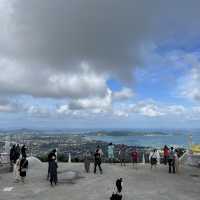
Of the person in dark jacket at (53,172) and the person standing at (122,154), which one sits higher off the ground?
the person standing at (122,154)

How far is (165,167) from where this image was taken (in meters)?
27.7

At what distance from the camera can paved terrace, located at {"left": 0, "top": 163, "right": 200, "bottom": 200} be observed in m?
18.3

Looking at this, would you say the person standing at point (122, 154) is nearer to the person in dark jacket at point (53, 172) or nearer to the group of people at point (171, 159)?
the group of people at point (171, 159)

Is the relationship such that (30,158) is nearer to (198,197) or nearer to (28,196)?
(28,196)

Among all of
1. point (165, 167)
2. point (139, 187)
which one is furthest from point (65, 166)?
point (139, 187)

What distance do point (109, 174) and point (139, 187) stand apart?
4.20 m

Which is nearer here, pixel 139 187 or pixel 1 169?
pixel 139 187

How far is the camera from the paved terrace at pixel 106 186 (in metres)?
18.3

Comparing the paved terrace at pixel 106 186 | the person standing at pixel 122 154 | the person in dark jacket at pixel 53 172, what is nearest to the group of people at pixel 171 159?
the paved terrace at pixel 106 186

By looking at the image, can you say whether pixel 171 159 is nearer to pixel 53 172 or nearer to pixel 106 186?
pixel 106 186

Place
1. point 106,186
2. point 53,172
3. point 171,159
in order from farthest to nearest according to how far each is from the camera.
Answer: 1. point 171,159
2. point 53,172
3. point 106,186

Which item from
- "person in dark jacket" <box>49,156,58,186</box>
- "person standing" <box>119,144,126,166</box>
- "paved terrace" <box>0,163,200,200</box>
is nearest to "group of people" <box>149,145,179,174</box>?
"paved terrace" <box>0,163,200,200</box>

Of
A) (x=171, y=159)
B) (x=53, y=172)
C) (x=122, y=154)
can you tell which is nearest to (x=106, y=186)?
(x=53, y=172)

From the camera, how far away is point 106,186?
66.7 ft
